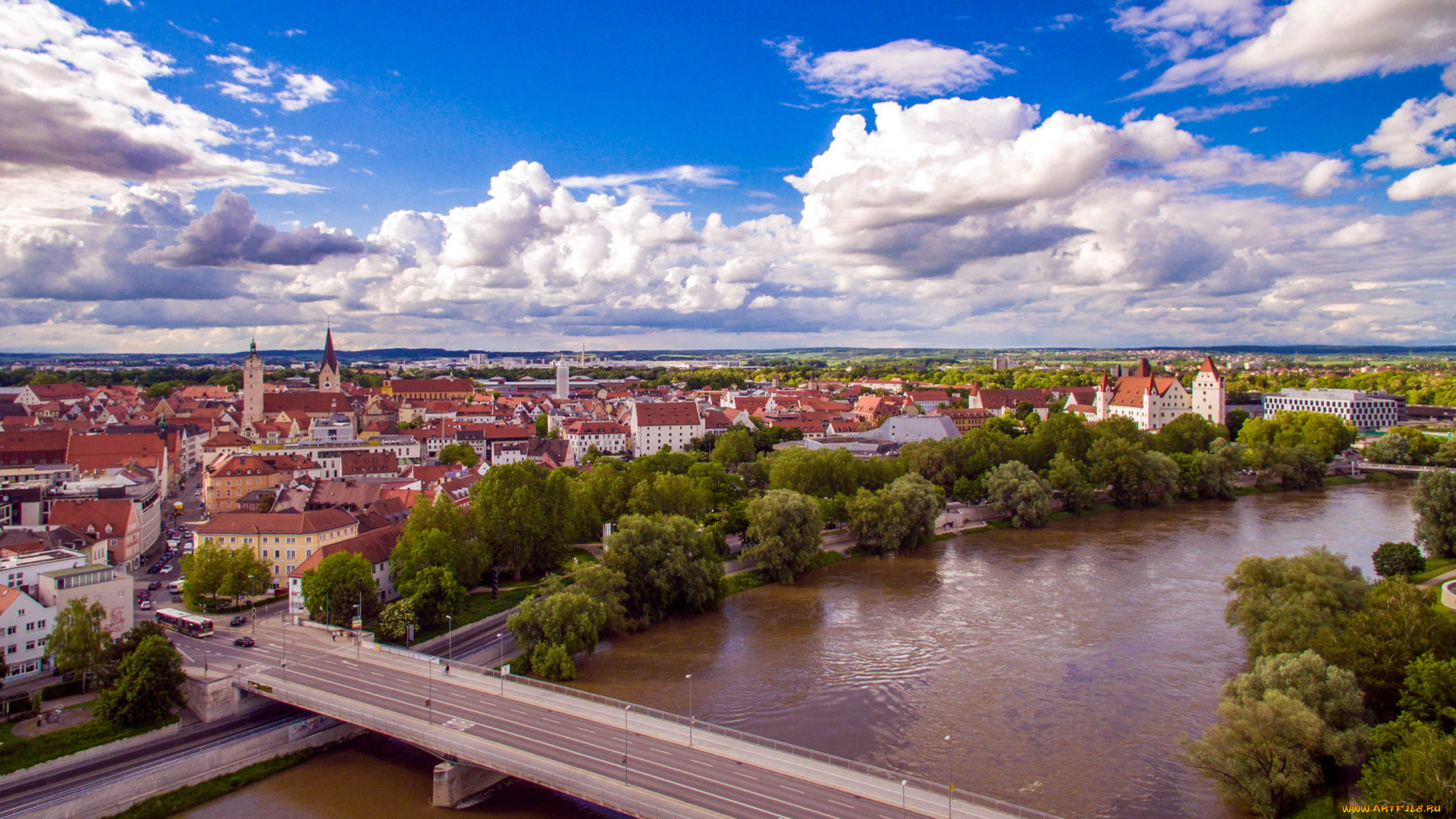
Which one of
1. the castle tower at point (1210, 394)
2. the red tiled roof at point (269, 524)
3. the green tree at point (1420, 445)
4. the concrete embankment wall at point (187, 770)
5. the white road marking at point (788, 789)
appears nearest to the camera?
Answer: the white road marking at point (788, 789)

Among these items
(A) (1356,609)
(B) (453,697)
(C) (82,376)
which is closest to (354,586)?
(B) (453,697)

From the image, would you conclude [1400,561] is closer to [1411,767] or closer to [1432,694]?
[1432,694]

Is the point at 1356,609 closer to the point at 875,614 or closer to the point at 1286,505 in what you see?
the point at 875,614

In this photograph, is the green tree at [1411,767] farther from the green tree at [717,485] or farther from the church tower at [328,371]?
the church tower at [328,371]

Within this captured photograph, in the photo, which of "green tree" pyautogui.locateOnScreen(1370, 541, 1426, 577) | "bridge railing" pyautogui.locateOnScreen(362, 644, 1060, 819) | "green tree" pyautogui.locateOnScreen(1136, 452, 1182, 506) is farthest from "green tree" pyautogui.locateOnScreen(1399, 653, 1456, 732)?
"green tree" pyautogui.locateOnScreen(1136, 452, 1182, 506)

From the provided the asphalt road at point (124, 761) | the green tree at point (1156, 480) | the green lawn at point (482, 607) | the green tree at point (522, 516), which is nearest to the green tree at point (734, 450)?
the green tree at point (1156, 480)

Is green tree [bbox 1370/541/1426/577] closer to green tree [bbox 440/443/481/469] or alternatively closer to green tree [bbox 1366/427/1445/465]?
green tree [bbox 1366/427/1445/465]

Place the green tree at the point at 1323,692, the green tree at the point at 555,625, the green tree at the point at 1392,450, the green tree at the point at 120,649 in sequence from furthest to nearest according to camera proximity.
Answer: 1. the green tree at the point at 1392,450
2. the green tree at the point at 555,625
3. the green tree at the point at 120,649
4. the green tree at the point at 1323,692
